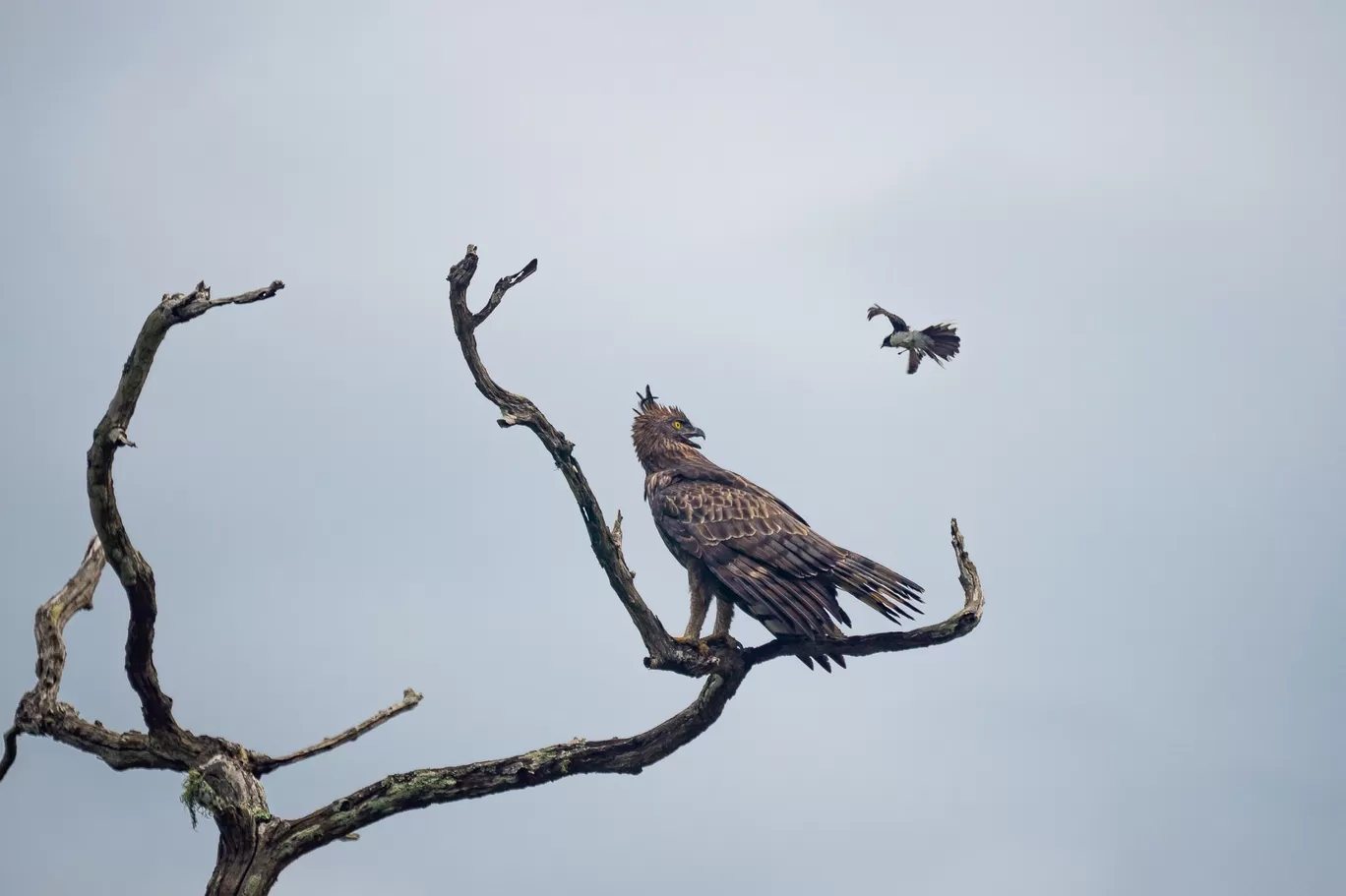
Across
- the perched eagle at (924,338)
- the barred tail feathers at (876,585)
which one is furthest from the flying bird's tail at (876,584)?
the perched eagle at (924,338)

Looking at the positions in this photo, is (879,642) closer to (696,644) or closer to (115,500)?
(696,644)

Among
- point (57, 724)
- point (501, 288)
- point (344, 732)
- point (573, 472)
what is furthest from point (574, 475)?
point (57, 724)

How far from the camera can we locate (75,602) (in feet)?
30.0

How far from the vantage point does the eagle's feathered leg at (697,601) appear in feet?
31.3

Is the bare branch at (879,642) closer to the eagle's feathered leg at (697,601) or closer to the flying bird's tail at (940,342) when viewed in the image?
the eagle's feathered leg at (697,601)

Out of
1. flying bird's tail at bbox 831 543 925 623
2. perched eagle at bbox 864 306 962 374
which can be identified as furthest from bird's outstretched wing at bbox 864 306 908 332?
flying bird's tail at bbox 831 543 925 623

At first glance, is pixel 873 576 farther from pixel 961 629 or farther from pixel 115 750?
pixel 115 750

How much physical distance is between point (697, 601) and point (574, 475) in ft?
6.26

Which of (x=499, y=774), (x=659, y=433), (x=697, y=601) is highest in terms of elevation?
(x=659, y=433)

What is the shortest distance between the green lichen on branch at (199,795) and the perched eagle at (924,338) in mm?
6782

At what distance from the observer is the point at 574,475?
27.3 ft

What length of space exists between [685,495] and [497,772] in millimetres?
2663

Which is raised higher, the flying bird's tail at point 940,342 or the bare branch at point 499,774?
the flying bird's tail at point 940,342

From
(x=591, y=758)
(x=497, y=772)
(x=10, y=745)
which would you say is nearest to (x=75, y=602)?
(x=10, y=745)
